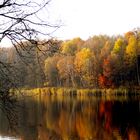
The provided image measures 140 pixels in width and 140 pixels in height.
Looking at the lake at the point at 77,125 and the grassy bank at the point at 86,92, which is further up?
the grassy bank at the point at 86,92

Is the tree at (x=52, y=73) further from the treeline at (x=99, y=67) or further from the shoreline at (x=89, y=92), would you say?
the shoreline at (x=89, y=92)

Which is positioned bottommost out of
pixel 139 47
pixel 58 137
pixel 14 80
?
pixel 58 137

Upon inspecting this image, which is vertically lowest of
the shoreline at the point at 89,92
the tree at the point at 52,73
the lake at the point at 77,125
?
the lake at the point at 77,125

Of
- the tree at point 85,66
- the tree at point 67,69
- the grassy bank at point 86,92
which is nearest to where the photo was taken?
the grassy bank at point 86,92

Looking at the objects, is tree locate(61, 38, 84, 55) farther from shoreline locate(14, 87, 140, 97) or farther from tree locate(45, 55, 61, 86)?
shoreline locate(14, 87, 140, 97)

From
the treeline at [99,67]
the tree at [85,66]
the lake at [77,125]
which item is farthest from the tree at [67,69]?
the lake at [77,125]

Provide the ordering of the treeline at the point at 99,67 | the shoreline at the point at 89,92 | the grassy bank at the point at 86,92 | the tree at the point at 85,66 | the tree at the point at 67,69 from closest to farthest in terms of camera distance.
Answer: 1. the shoreline at the point at 89,92
2. the grassy bank at the point at 86,92
3. the treeline at the point at 99,67
4. the tree at the point at 85,66
5. the tree at the point at 67,69

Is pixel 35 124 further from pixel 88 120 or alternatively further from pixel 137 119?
pixel 137 119

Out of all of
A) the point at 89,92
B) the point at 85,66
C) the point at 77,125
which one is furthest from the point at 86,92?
the point at 77,125

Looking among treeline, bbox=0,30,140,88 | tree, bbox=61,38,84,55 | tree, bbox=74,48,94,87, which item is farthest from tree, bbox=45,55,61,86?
tree, bbox=61,38,84,55

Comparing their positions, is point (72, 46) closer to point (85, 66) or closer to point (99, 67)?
point (85, 66)

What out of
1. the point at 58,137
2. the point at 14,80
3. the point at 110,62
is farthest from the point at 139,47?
the point at 14,80

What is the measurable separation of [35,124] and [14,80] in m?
22.3

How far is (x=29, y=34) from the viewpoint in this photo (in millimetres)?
4531
